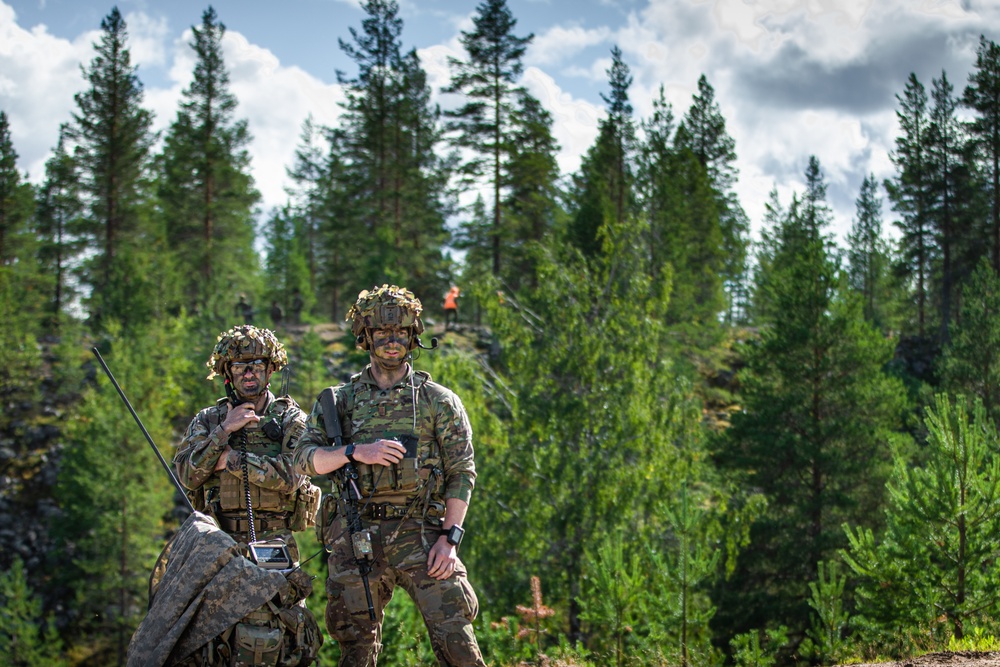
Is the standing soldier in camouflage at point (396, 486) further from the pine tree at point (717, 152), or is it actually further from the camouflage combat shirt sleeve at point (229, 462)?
the pine tree at point (717, 152)

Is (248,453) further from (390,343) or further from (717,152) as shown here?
(717,152)

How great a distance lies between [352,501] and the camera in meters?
4.52

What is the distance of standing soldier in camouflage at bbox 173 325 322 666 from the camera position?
16.5 feet

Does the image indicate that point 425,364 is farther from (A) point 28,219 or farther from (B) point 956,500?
(A) point 28,219

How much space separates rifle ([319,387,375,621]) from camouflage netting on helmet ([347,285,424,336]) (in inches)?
17.8

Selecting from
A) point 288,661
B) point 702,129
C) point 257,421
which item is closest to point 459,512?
point 288,661

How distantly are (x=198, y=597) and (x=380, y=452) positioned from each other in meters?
1.13

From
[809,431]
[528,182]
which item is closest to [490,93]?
[528,182]

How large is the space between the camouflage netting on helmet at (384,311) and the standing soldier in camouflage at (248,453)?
885mm

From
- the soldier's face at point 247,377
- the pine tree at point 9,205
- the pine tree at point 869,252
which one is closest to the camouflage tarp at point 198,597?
the soldier's face at point 247,377

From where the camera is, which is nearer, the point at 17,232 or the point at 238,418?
the point at 238,418

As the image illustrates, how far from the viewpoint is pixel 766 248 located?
4675 centimetres

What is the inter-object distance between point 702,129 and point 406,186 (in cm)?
1525

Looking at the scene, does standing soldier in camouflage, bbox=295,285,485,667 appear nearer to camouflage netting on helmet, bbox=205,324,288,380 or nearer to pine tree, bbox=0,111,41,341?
camouflage netting on helmet, bbox=205,324,288,380
